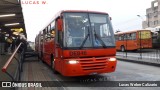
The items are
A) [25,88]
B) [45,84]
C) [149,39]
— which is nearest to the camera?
[25,88]

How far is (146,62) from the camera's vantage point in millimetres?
18625

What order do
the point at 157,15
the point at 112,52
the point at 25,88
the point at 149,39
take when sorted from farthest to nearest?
the point at 157,15 < the point at 149,39 < the point at 112,52 < the point at 25,88

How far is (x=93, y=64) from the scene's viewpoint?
1105 centimetres

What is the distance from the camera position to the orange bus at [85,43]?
1086cm

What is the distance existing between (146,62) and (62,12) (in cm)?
905

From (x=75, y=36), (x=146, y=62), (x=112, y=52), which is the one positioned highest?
(x=75, y=36)

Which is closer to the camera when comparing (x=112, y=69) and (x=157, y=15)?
(x=112, y=69)

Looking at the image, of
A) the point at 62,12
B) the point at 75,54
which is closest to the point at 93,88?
the point at 75,54

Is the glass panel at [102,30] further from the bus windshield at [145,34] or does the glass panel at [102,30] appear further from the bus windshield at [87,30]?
the bus windshield at [145,34]

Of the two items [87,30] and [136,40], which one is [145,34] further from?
[87,30]

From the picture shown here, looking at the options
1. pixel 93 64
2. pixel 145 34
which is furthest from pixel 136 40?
pixel 93 64

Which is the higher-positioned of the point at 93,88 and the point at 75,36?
the point at 75,36

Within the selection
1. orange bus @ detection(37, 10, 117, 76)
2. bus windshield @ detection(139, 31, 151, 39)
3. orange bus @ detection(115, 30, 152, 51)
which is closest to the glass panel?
orange bus @ detection(37, 10, 117, 76)

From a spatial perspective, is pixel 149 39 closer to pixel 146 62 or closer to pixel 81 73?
pixel 146 62
